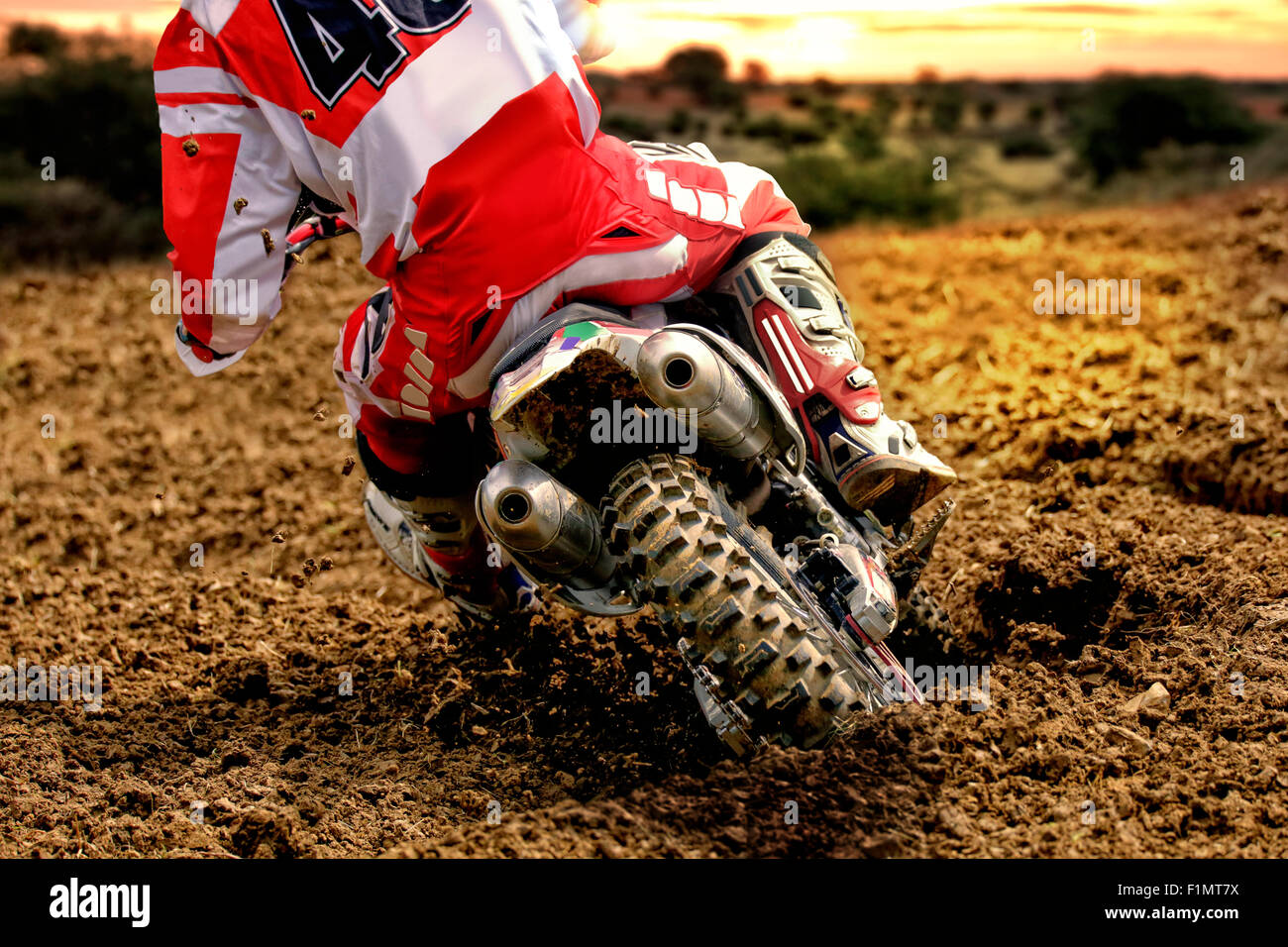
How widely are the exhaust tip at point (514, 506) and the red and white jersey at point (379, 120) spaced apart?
569 mm

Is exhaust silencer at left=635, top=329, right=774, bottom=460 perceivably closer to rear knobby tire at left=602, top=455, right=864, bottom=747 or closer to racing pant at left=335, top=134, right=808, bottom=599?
rear knobby tire at left=602, top=455, right=864, bottom=747

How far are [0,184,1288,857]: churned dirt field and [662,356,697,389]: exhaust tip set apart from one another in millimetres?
835

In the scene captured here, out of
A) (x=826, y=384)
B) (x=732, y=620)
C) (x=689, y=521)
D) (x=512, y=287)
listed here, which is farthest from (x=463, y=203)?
(x=732, y=620)

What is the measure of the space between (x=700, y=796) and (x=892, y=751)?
0.43m

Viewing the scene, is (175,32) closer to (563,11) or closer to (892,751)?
(563,11)

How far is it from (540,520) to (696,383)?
0.47 m

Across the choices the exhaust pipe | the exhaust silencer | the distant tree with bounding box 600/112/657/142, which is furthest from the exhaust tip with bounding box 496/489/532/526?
the distant tree with bounding box 600/112/657/142

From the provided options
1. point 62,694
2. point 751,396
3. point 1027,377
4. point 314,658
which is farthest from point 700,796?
point 1027,377

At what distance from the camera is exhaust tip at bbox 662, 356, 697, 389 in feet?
9.12

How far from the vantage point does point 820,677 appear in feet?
8.90

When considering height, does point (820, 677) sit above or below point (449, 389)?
below

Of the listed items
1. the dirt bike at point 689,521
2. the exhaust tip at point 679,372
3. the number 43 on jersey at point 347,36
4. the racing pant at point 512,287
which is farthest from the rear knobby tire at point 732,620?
the number 43 on jersey at point 347,36

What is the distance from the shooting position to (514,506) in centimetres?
290

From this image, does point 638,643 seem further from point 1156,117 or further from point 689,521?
point 1156,117
